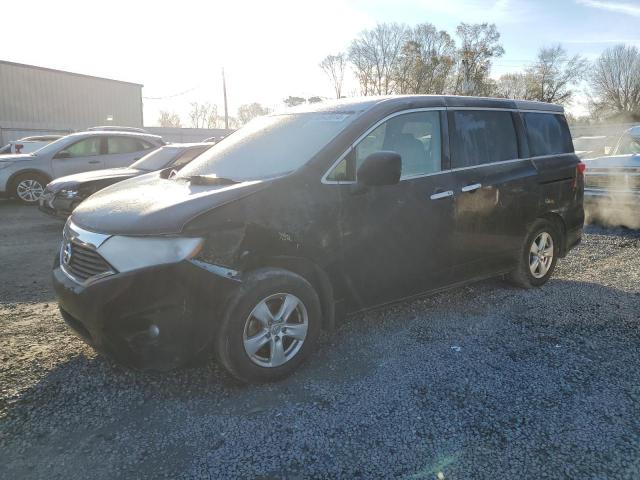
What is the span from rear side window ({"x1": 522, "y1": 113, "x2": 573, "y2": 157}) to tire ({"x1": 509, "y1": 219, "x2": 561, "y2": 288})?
77cm

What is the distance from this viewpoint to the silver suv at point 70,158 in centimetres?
1074

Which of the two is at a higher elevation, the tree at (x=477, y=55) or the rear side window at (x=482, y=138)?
the tree at (x=477, y=55)

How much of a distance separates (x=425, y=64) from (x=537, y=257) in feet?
165

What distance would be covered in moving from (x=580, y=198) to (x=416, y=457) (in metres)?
4.17

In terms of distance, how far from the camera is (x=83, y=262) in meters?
2.91

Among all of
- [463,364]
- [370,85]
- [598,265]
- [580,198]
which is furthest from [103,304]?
[370,85]

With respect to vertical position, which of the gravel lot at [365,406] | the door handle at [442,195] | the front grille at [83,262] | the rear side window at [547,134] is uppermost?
the rear side window at [547,134]

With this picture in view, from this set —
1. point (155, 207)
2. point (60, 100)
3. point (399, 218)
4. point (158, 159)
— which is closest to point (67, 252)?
point (155, 207)

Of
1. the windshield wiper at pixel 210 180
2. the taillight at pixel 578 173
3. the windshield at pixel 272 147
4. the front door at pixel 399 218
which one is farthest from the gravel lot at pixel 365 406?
the taillight at pixel 578 173

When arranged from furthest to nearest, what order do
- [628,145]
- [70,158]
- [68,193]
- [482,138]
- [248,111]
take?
[248,111] → [70,158] → [628,145] → [68,193] → [482,138]

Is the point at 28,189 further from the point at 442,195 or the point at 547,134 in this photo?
the point at 547,134

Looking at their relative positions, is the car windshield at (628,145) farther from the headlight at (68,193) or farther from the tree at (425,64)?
the tree at (425,64)

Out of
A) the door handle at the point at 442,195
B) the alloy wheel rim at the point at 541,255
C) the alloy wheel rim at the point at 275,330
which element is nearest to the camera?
the alloy wheel rim at the point at 275,330

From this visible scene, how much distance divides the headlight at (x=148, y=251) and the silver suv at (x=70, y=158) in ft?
28.7
